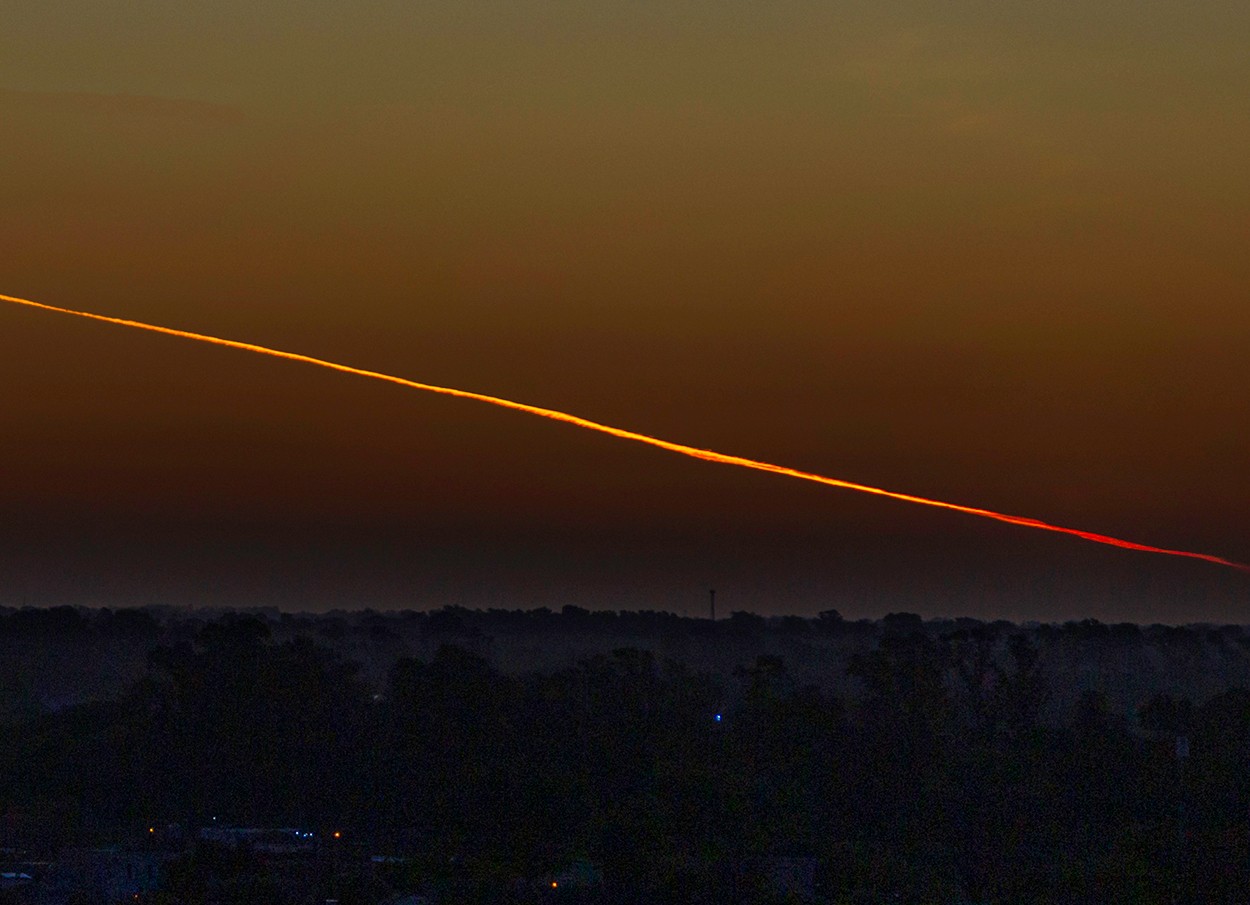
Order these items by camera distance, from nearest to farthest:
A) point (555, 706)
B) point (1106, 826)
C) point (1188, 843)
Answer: point (1188, 843), point (1106, 826), point (555, 706)

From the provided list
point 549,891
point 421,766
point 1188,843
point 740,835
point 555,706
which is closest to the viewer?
point 549,891

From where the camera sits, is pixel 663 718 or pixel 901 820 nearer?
pixel 901 820

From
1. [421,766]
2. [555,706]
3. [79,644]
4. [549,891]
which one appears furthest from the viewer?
→ [79,644]

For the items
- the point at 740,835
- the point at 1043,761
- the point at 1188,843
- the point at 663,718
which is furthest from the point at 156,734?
the point at 1188,843

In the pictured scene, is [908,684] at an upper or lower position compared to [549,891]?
upper

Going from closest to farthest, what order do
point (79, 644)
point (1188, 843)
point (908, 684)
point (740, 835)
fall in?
point (1188, 843) < point (740, 835) < point (908, 684) < point (79, 644)

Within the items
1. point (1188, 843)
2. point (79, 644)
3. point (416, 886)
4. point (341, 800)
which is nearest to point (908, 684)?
point (341, 800)

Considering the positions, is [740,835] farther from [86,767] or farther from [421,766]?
[86,767]

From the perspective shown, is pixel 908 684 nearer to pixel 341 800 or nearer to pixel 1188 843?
pixel 341 800

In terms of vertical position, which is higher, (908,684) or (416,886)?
(908,684)
